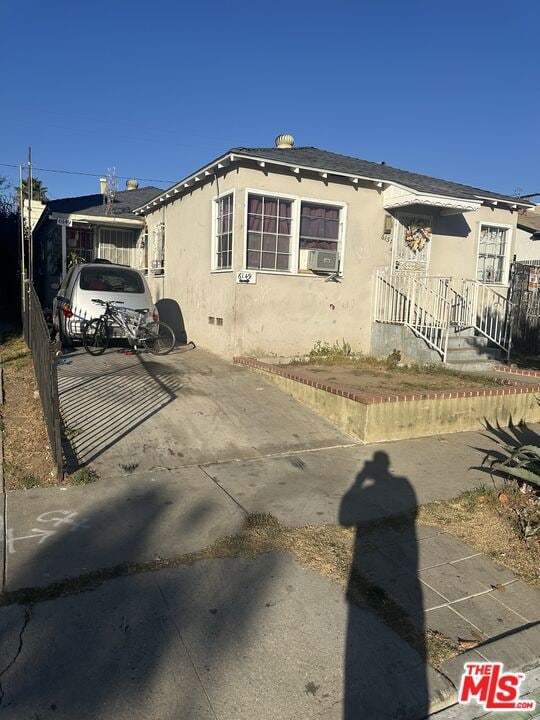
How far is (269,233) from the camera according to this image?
9484 millimetres

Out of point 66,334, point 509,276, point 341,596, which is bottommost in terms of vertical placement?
point 341,596

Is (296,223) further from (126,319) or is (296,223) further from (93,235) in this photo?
(93,235)

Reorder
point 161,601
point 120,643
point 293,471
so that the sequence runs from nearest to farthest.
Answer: point 120,643 → point 161,601 → point 293,471

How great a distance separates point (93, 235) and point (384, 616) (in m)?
15.3

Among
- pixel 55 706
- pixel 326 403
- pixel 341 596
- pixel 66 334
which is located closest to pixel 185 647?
pixel 55 706

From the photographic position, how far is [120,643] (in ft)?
8.66

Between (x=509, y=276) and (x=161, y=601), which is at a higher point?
(x=509, y=276)

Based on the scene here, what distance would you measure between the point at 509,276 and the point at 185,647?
12.1m

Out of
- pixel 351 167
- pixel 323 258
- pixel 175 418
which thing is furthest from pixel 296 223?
pixel 175 418

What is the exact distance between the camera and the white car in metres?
9.47

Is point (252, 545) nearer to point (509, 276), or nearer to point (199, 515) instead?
point (199, 515)

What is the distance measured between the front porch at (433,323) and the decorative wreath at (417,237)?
1.98ft

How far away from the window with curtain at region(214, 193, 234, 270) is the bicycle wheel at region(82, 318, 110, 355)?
97.0 inches

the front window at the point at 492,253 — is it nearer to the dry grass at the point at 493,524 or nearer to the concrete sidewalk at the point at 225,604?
the concrete sidewalk at the point at 225,604
